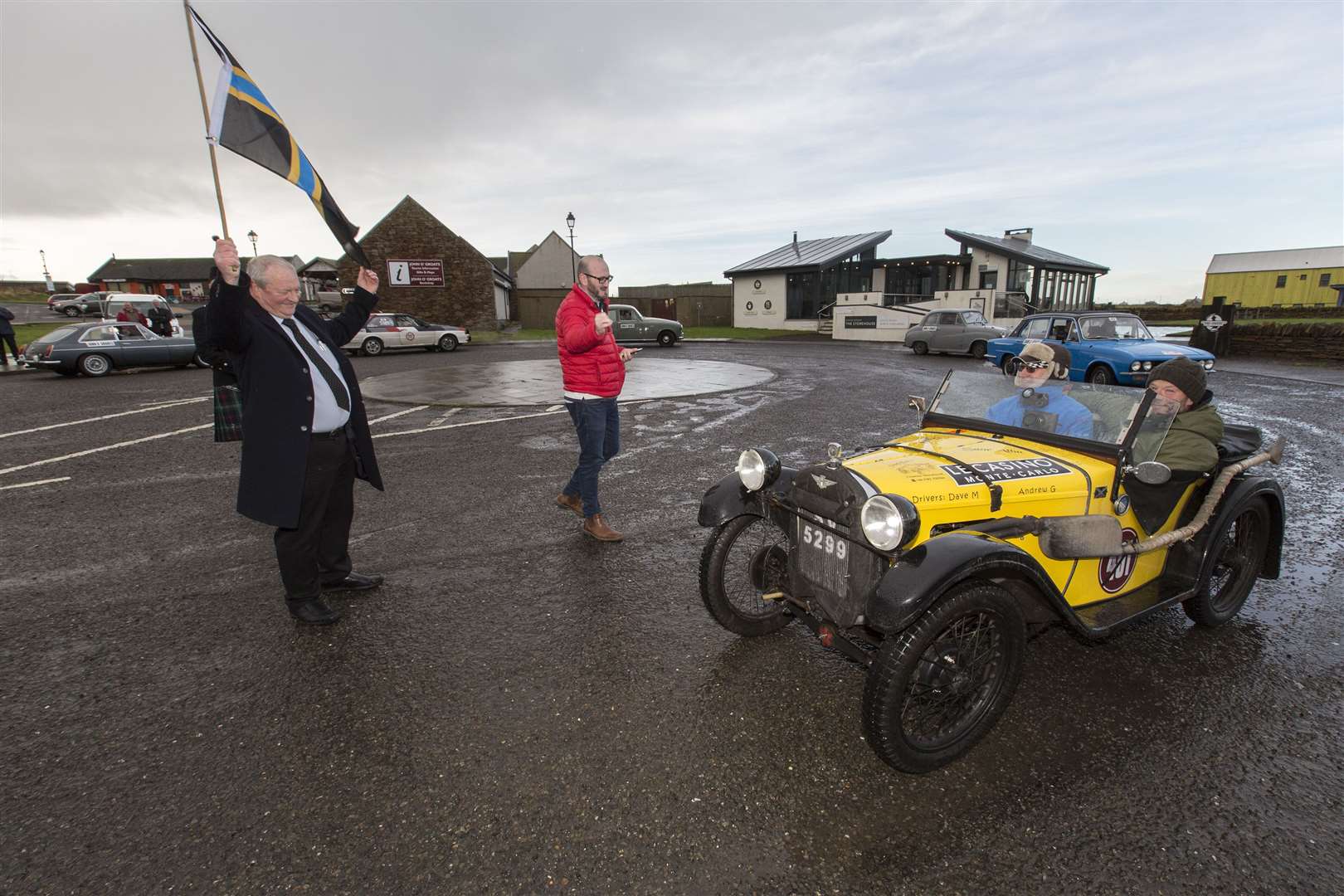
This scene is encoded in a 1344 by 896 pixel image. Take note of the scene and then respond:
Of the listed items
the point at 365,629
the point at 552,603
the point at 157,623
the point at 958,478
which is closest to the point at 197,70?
the point at 157,623

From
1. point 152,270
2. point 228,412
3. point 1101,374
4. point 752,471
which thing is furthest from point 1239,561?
point 152,270

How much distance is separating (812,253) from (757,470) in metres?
36.8

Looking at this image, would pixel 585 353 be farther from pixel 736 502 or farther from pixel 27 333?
pixel 27 333

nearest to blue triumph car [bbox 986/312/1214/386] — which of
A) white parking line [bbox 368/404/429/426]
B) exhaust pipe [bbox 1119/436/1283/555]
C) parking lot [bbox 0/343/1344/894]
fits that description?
parking lot [bbox 0/343/1344/894]

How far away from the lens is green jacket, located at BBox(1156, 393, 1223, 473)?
3209 millimetres

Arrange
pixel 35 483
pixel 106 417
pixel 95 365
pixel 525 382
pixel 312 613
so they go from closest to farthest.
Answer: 1. pixel 312 613
2. pixel 35 483
3. pixel 106 417
4. pixel 525 382
5. pixel 95 365

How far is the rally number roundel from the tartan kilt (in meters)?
4.93

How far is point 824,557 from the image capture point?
116 inches

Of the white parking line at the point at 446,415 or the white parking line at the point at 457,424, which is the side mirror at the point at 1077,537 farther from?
the white parking line at the point at 446,415

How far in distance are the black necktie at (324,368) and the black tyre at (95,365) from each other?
16871 mm

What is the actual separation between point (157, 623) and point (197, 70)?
367 cm

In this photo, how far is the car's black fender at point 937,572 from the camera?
2.27 m

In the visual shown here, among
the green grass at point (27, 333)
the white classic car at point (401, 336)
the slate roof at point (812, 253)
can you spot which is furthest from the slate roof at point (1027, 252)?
the green grass at point (27, 333)

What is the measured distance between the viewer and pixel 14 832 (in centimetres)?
217
